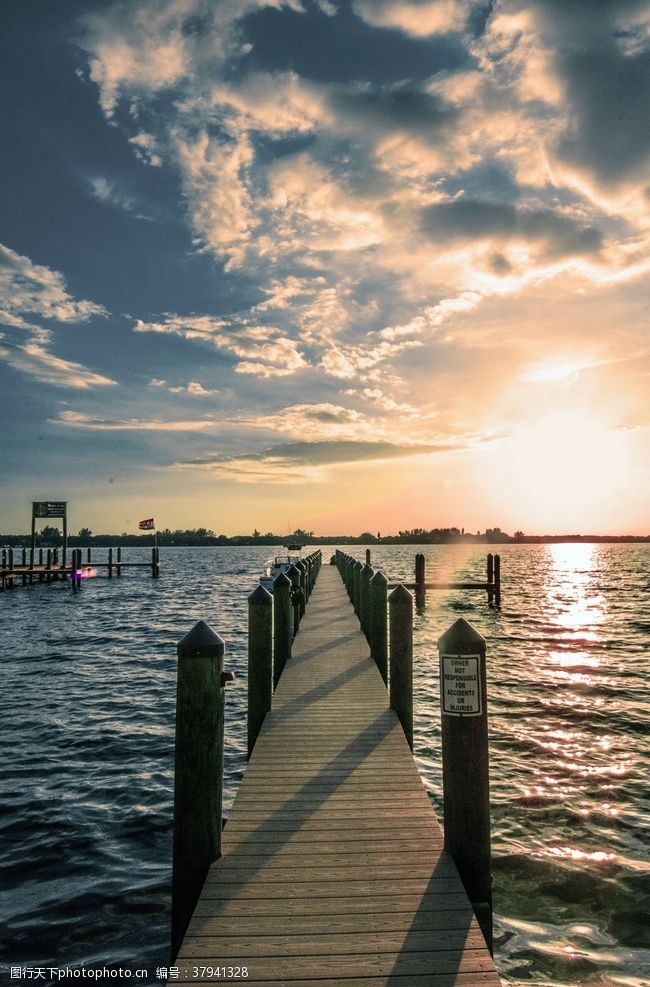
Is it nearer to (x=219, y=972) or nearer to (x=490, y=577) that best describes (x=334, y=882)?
(x=219, y=972)

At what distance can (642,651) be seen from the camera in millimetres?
21234

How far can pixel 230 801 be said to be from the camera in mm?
8422

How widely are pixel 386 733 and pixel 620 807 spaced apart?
325cm

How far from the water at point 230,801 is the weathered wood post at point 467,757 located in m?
1.23

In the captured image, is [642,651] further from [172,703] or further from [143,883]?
[143,883]

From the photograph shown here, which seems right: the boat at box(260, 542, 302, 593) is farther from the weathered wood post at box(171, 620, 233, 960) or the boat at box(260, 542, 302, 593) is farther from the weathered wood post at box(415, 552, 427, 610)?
the weathered wood post at box(415, 552, 427, 610)

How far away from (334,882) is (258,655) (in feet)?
11.7

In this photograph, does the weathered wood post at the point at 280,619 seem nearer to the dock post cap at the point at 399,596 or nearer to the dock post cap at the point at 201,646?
the dock post cap at the point at 399,596

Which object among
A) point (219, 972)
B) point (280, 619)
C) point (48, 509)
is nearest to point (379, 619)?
point (280, 619)

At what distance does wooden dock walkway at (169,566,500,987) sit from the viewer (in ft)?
11.1

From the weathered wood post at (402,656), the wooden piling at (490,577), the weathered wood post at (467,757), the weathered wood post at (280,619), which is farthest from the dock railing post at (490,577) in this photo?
the weathered wood post at (467,757)

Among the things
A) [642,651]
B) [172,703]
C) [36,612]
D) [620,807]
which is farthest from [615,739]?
[36,612]

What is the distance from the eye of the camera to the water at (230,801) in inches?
209

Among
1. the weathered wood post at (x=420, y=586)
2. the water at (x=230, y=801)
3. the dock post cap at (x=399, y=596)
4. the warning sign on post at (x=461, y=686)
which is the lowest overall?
the water at (x=230, y=801)
